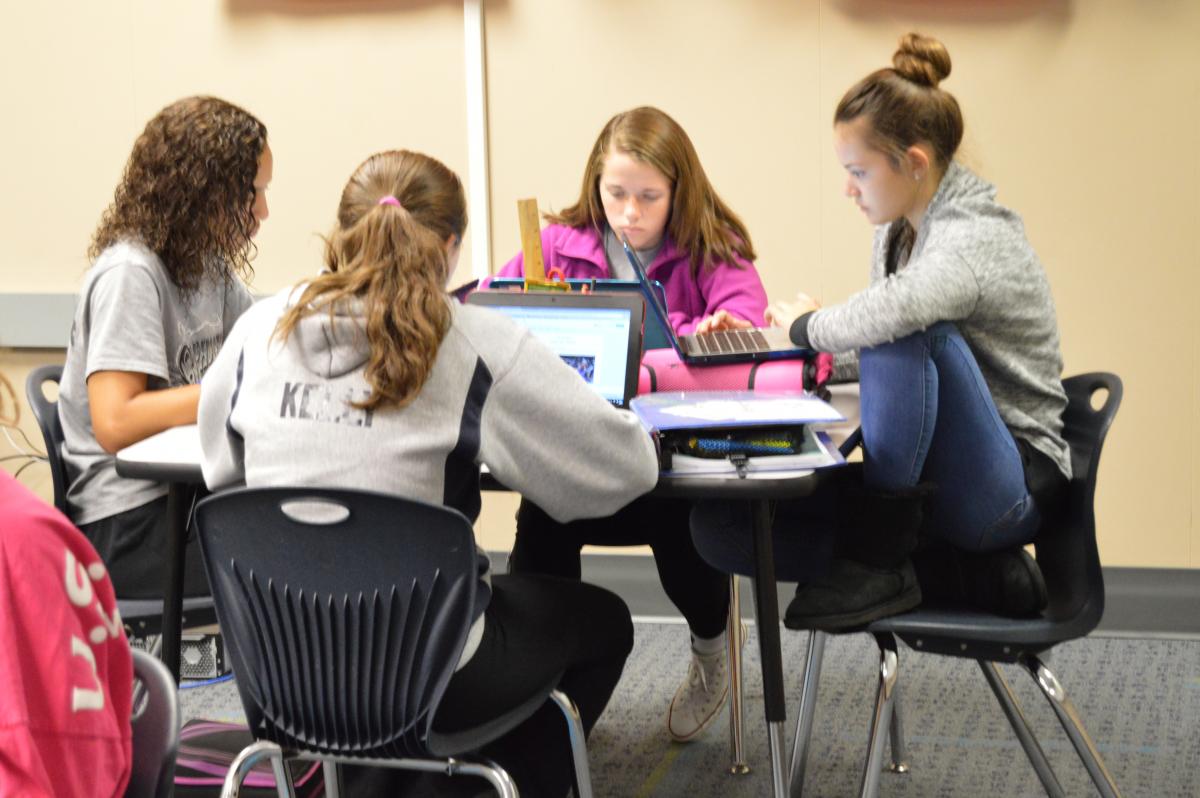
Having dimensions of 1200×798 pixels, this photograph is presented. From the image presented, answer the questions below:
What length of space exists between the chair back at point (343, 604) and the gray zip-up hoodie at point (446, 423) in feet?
0.22

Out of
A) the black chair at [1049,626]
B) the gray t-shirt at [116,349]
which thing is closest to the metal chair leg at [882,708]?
the black chair at [1049,626]

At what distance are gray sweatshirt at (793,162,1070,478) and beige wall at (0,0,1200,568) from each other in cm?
131

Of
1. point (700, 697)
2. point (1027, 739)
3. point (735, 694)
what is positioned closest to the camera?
point (1027, 739)

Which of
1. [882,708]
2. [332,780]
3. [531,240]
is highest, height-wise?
[531,240]

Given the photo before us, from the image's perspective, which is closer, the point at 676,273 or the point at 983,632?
the point at 983,632

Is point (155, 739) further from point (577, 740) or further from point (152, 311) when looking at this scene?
point (152, 311)

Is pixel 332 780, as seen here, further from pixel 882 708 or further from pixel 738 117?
pixel 738 117

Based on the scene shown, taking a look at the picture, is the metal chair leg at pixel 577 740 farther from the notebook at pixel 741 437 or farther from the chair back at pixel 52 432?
the chair back at pixel 52 432

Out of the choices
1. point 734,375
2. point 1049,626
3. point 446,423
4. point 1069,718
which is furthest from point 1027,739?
point 446,423

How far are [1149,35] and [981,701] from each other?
1.54m

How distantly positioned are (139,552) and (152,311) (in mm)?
375

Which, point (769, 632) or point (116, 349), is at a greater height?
point (116, 349)

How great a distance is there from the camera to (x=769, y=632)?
1.66 meters

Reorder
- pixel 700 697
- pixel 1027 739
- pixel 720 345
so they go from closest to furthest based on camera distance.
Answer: pixel 1027 739 < pixel 720 345 < pixel 700 697
